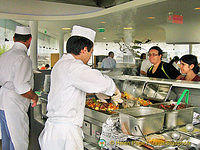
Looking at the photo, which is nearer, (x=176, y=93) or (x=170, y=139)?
(x=170, y=139)

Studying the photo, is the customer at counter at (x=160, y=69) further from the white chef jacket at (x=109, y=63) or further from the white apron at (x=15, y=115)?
the white chef jacket at (x=109, y=63)

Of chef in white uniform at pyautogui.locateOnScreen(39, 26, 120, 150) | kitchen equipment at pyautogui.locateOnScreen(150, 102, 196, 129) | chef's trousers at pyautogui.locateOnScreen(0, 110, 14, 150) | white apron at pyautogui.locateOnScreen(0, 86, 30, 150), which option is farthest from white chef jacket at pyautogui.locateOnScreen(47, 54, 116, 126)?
chef's trousers at pyautogui.locateOnScreen(0, 110, 14, 150)

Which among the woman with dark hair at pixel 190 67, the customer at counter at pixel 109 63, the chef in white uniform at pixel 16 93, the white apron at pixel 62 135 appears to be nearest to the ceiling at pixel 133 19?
the customer at counter at pixel 109 63

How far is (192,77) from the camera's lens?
218cm

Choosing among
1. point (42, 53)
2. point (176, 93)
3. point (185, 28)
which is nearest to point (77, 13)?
point (42, 53)

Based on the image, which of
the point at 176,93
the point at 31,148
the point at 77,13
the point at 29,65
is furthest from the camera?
the point at 77,13

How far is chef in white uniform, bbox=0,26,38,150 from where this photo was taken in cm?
204

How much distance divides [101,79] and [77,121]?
34 centimetres

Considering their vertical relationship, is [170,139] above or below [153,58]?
below

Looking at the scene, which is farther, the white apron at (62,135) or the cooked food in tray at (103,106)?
the cooked food in tray at (103,106)

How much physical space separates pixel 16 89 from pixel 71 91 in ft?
2.89

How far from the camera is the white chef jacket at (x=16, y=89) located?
2033 mm

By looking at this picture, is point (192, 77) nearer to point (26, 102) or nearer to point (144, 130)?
point (144, 130)

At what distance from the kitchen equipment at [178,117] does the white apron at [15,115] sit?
1403 millimetres
